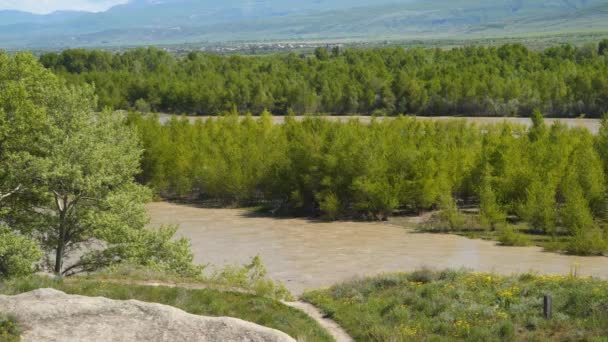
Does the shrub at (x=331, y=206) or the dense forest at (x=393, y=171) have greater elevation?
the dense forest at (x=393, y=171)

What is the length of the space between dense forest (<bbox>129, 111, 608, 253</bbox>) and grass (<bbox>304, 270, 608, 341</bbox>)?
18.5m

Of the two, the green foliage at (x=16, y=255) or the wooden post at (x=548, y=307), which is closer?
the wooden post at (x=548, y=307)

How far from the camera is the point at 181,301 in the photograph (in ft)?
78.1

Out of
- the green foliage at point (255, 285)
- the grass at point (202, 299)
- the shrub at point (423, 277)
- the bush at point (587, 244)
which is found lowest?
the bush at point (587, 244)

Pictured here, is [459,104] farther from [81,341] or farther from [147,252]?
[81,341]

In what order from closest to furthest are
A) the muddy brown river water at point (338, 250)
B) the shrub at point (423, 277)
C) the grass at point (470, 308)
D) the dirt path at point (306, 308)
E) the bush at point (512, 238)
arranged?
the grass at point (470, 308)
the dirt path at point (306, 308)
the shrub at point (423, 277)
the muddy brown river water at point (338, 250)
the bush at point (512, 238)

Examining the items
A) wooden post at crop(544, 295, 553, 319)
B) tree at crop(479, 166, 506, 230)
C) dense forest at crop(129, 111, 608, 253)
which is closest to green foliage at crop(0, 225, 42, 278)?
wooden post at crop(544, 295, 553, 319)

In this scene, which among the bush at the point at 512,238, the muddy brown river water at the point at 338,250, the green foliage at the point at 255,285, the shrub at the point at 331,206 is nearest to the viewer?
the green foliage at the point at 255,285

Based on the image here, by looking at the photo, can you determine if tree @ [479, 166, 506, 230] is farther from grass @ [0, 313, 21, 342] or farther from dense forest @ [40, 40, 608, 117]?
dense forest @ [40, 40, 608, 117]

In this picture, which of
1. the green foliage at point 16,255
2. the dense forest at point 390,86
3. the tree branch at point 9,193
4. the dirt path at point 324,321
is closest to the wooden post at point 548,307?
the dirt path at point 324,321

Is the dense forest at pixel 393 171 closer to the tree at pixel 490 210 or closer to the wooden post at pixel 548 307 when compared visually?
the tree at pixel 490 210

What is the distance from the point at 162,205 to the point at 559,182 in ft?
94.1

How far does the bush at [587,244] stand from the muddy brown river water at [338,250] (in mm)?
655

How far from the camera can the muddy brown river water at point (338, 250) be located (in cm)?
4141
